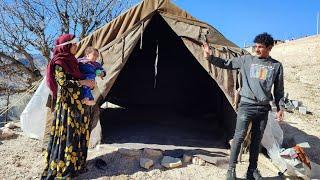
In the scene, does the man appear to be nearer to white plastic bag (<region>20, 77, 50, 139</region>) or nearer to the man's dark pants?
the man's dark pants

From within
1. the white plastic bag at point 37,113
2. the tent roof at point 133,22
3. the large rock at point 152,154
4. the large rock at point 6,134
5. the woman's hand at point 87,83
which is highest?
the tent roof at point 133,22

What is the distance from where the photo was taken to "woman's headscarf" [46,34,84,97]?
3.74m

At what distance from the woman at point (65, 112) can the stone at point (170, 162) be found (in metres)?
1.11

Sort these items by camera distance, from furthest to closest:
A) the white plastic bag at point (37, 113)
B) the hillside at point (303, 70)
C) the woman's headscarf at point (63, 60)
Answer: the hillside at point (303, 70)
the white plastic bag at point (37, 113)
the woman's headscarf at point (63, 60)

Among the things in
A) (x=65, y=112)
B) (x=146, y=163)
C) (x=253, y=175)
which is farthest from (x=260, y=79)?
(x=65, y=112)

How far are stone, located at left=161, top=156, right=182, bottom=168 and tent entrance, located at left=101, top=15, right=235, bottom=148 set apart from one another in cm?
146

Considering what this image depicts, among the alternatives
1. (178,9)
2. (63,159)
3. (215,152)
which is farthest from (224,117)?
(63,159)

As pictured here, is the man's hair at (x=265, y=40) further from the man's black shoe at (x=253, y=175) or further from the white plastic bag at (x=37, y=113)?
the white plastic bag at (x=37, y=113)

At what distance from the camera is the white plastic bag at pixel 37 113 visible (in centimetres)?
559

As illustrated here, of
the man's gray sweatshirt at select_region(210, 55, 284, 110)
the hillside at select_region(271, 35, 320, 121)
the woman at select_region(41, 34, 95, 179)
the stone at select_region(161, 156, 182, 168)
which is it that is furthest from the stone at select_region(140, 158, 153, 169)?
the hillside at select_region(271, 35, 320, 121)

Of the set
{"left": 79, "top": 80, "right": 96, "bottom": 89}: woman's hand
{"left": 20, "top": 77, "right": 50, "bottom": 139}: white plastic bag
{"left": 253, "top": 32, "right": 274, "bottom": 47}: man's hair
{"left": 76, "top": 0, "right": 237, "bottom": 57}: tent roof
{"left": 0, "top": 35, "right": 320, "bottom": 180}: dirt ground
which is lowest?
{"left": 0, "top": 35, "right": 320, "bottom": 180}: dirt ground

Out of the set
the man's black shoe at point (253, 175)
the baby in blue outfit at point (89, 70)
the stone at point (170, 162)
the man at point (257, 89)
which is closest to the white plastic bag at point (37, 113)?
the baby in blue outfit at point (89, 70)

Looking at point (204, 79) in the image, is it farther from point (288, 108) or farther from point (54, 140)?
point (54, 140)

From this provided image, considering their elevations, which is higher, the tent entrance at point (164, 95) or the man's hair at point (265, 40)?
the man's hair at point (265, 40)
